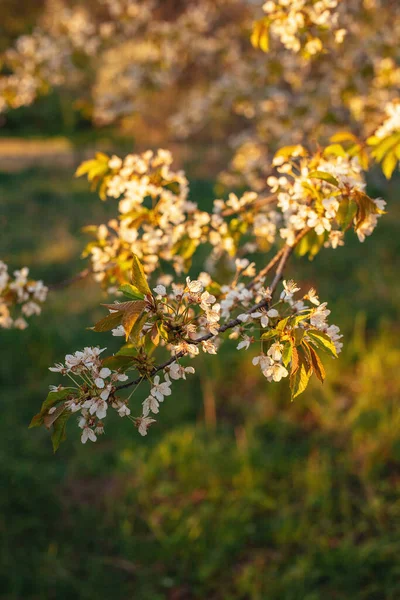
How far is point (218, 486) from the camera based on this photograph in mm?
3432

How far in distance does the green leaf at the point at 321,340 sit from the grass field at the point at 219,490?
203cm

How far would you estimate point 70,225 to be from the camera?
8.59 m

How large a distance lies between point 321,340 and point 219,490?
2.43 m

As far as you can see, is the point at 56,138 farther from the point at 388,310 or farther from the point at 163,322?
the point at 163,322

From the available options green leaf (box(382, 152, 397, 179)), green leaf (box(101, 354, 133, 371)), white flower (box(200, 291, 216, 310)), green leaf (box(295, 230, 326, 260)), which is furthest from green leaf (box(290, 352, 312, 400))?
green leaf (box(382, 152, 397, 179))

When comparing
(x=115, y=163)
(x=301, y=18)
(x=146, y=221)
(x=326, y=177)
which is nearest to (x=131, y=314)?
(x=326, y=177)

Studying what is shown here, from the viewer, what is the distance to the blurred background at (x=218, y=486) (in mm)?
2953

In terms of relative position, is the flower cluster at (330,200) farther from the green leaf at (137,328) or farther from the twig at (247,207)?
the green leaf at (137,328)

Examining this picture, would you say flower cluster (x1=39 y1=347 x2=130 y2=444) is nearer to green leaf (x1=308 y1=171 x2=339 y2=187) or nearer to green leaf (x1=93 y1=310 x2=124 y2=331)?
green leaf (x1=93 y1=310 x2=124 y2=331)

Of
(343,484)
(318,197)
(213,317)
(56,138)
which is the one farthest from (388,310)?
(56,138)

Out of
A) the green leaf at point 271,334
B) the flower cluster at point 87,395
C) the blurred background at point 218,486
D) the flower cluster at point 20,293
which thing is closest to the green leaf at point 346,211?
the green leaf at point 271,334

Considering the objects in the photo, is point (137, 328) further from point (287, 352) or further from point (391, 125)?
point (391, 125)

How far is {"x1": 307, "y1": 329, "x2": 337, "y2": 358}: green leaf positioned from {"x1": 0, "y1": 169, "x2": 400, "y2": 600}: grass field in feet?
6.67

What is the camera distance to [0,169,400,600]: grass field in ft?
9.67
